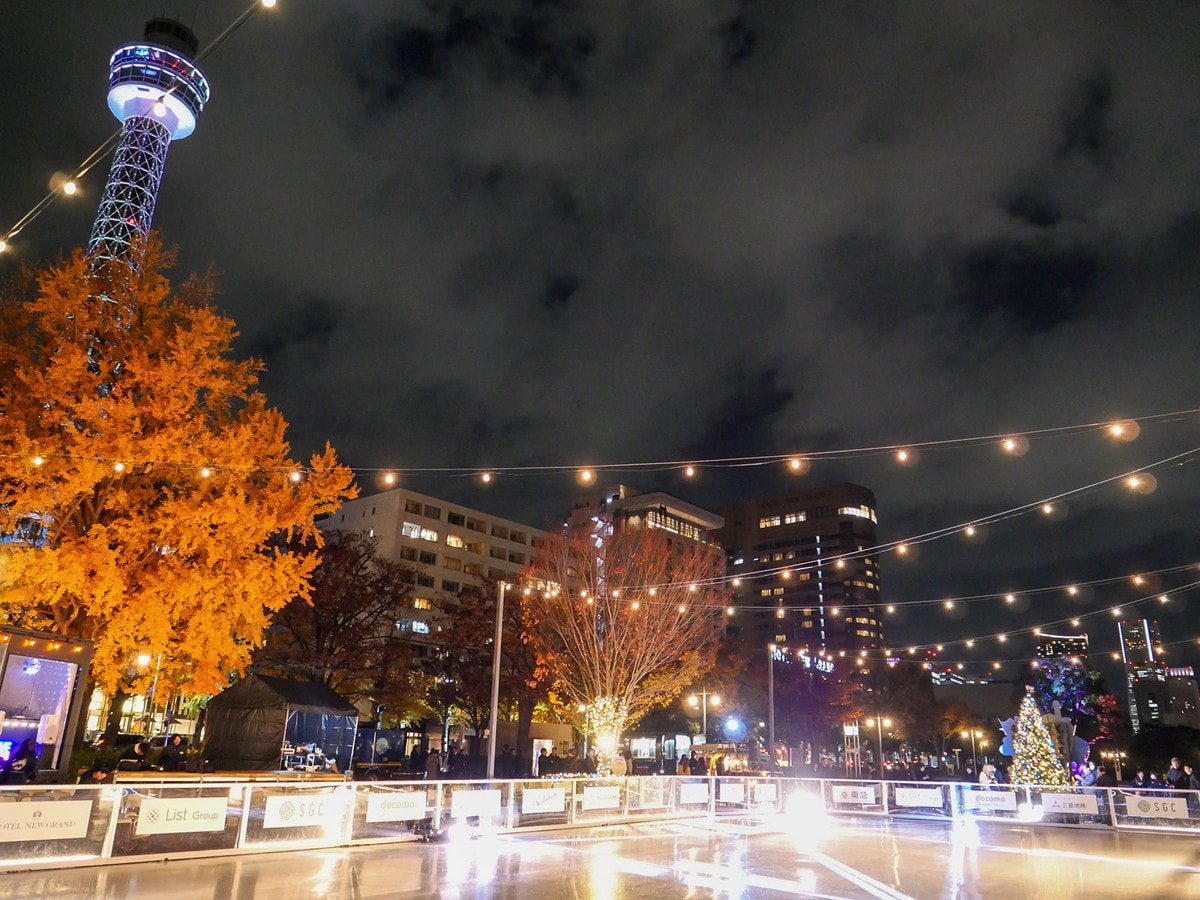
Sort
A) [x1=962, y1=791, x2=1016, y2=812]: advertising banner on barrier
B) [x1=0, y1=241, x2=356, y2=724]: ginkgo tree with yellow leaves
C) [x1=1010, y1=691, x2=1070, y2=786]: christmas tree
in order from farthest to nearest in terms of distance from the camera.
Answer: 1. [x1=1010, y1=691, x2=1070, y2=786]: christmas tree
2. [x1=962, y1=791, x2=1016, y2=812]: advertising banner on barrier
3. [x1=0, y1=241, x2=356, y2=724]: ginkgo tree with yellow leaves

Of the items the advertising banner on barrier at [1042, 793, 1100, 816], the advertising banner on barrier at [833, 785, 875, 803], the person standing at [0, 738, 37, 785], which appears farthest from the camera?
the advertising banner on barrier at [833, 785, 875, 803]

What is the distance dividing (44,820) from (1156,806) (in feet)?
75.1

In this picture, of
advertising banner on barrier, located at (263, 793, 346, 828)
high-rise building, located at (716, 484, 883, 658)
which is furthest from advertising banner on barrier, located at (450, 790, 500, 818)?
high-rise building, located at (716, 484, 883, 658)

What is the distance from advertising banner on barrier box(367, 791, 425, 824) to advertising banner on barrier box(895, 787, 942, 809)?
15270 mm

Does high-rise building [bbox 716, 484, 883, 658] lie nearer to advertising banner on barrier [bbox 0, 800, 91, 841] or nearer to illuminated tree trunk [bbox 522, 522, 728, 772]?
illuminated tree trunk [bbox 522, 522, 728, 772]

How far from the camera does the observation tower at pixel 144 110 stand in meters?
79.3

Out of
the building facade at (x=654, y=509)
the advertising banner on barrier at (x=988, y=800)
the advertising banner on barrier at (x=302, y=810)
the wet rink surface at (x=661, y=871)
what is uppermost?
the building facade at (x=654, y=509)

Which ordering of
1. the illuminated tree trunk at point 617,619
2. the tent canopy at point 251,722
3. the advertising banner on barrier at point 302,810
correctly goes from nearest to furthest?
the advertising banner on barrier at point 302,810
the tent canopy at point 251,722
the illuminated tree trunk at point 617,619

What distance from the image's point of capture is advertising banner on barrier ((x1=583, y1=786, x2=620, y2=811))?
1789 cm

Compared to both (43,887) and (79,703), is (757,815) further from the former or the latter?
(43,887)

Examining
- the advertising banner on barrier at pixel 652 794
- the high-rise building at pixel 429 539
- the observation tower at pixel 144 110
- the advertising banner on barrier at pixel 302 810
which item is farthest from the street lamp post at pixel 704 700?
the observation tower at pixel 144 110

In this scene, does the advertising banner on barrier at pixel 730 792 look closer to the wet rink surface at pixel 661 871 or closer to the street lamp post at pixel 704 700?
the wet rink surface at pixel 661 871

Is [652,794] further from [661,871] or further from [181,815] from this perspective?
[181,815]

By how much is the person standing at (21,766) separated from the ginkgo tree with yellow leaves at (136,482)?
2.46m
